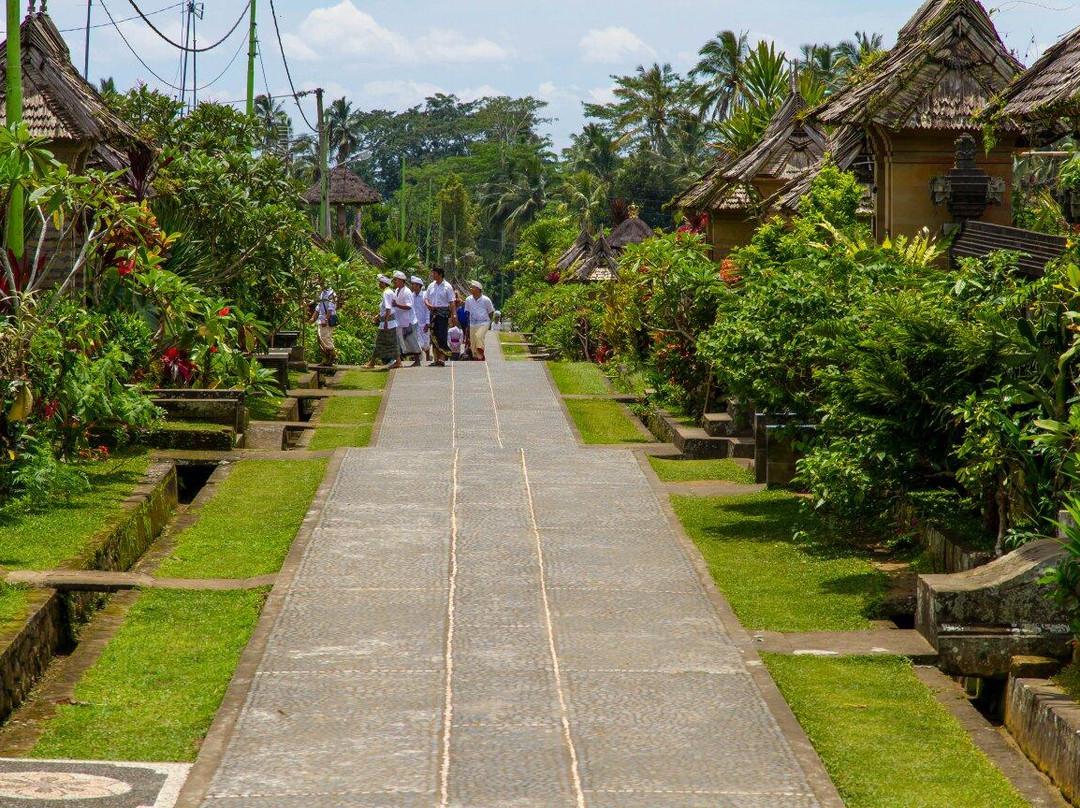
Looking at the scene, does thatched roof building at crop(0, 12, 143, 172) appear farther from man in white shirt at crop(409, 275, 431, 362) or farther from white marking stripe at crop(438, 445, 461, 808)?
man in white shirt at crop(409, 275, 431, 362)

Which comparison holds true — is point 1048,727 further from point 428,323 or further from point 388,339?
point 428,323

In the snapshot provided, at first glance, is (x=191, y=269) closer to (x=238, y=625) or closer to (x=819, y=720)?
(x=238, y=625)

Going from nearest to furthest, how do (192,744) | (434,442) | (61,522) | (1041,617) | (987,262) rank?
(192,744) → (1041,617) → (987,262) → (61,522) → (434,442)

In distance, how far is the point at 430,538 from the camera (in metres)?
11.0

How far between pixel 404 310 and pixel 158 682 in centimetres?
1578

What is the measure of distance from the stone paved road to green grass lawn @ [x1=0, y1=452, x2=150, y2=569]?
1561mm

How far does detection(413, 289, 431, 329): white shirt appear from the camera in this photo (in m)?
23.6

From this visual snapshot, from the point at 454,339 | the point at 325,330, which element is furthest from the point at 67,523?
the point at 454,339

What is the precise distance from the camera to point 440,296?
81.9 feet

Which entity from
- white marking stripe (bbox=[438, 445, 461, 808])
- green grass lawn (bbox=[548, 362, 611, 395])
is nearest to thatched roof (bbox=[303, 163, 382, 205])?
green grass lawn (bbox=[548, 362, 611, 395])

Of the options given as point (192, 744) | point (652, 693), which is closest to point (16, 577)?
point (192, 744)

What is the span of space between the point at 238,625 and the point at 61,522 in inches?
103

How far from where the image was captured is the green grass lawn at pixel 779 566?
9094 millimetres

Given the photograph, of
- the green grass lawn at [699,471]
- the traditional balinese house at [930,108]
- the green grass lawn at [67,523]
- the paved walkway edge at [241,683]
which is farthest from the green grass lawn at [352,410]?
the traditional balinese house at [930,108]
